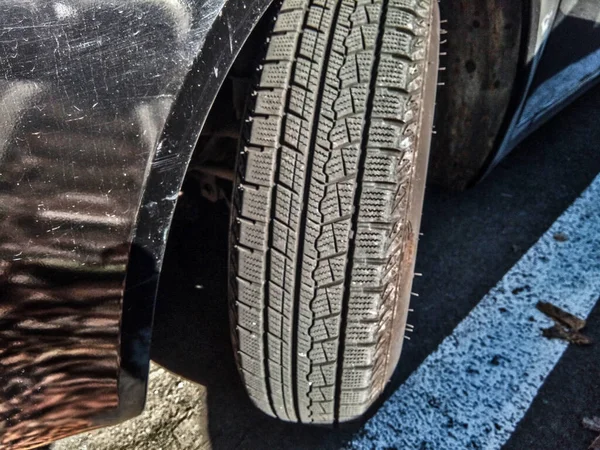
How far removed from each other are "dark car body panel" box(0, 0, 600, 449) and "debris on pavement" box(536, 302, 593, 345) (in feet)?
5.10

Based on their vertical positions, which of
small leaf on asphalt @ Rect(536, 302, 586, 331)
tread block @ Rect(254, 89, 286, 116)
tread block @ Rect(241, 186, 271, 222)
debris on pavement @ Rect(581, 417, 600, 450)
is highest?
tread block @ Rect(254, 89, 286, 116)

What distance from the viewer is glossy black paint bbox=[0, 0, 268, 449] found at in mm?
1091

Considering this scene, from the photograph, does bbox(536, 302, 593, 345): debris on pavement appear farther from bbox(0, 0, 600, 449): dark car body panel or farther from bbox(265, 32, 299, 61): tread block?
bbox(0, 0, 600, 449): dark car body panel

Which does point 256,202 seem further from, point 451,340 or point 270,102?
point 451,340

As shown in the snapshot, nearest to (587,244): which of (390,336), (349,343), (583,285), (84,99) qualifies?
(583,285)

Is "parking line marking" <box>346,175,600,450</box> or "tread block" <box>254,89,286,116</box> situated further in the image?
"parking line marking" <box>346,175,600,450</box>

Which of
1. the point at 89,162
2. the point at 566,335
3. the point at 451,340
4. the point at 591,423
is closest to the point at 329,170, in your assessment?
the point at 89,162

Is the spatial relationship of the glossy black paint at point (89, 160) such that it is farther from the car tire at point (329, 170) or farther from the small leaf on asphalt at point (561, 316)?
the small leaf on asphalt at point (561, 316)

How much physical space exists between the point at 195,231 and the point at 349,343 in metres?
1.24

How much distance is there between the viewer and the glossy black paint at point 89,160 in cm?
109

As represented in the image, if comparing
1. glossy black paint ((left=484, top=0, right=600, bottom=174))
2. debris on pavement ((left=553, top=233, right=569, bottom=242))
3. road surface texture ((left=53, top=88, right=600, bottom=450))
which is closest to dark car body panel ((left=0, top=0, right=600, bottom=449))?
road surface texture ((left=53, top=88, right=600, bottom=450))

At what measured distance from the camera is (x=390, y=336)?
1.69m

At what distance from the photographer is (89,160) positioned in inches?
45.1

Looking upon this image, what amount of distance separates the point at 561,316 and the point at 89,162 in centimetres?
185
